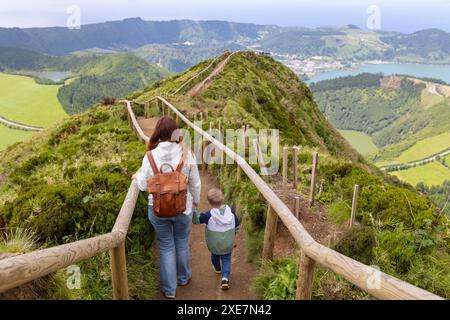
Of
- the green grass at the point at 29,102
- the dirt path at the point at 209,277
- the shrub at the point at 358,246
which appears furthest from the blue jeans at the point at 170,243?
the green grass at the point at 29,102

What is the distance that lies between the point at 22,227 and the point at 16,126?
123040mm

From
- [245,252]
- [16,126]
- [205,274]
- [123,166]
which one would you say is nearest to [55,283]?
[205,274]

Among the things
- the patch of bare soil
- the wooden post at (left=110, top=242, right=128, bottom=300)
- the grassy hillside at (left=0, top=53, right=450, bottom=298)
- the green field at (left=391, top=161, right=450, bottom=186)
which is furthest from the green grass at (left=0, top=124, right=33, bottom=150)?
the wooden post at (left=110, top=242, right=128, bottom=300)

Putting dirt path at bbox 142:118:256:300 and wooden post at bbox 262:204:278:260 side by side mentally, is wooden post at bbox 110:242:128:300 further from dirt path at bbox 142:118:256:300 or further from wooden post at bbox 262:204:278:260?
wooden post at bbox 262:204:278:260

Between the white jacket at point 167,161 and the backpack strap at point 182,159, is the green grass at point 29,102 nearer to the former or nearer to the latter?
the white jacket at point 167,161

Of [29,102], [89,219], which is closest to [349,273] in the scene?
[89,219]

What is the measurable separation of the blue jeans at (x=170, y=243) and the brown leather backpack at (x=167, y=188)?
32cm

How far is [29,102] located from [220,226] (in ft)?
477

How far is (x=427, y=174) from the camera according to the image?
127375 mm

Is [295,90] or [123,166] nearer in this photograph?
[123,166]

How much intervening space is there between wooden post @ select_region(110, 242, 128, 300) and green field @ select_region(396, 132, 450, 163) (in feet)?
515
